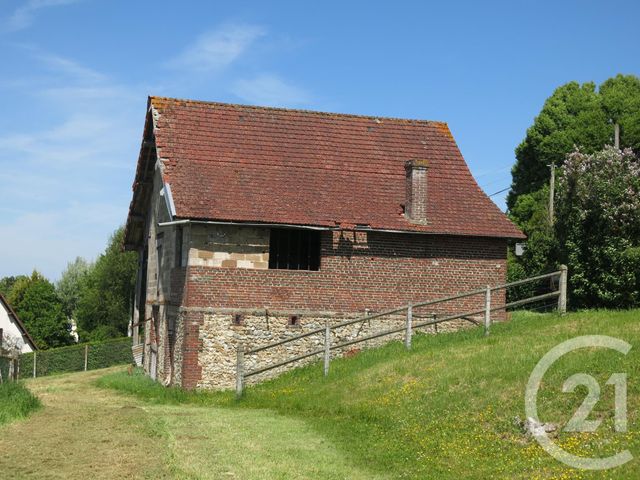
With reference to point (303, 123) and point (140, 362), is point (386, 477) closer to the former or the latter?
point (303, 123)

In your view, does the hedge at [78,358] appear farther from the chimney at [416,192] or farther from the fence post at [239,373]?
the chimney at [416,192]

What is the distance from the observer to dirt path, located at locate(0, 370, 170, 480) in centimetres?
1200

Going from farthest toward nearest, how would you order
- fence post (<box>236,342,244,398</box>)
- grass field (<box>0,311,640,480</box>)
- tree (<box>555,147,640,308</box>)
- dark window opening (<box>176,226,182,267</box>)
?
tree (<box>555,147,640,308</box>) < dark window opening (<box>176,226,182,267</box>) < fence post (<box>236,342,244,398</box>) < grass field (<box>0,311,640,480</box>)

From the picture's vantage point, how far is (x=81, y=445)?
551 inches

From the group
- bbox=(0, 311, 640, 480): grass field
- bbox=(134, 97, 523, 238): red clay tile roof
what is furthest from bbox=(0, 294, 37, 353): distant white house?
bbox=(0, 311, 640, 480): grass field

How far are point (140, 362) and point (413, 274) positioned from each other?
11754mm

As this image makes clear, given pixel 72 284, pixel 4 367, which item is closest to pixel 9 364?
pixel 4 367

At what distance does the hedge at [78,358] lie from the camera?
135ft

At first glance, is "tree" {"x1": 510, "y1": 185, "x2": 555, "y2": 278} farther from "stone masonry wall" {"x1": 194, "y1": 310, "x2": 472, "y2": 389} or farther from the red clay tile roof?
"stone masonry wall" {"x1": 194, "y1": 310, "x2": 472, "y2": 389}

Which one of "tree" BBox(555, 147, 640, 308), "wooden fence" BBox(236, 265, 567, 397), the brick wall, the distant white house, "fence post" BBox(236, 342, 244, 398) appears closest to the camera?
"fence post" BBox(236, 342, 244, 398)

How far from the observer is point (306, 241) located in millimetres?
24453

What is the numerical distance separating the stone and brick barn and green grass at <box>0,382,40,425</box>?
500cm

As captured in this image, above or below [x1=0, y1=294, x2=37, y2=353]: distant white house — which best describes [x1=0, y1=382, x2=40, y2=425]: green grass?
above

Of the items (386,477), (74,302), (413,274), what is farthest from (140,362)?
(74,302)
